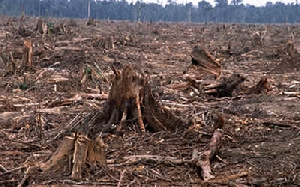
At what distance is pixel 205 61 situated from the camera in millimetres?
10578

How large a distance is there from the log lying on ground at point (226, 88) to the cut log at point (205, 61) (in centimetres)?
234

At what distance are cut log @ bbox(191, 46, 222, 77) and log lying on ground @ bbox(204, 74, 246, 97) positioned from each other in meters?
2.34

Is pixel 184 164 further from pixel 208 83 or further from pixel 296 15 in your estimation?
pixel 296 15

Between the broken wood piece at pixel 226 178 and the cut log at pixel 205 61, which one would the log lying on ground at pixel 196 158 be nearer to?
the broken wood piece at pixel 226 178

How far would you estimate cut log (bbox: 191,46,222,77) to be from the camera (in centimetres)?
1041

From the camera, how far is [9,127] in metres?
5.90

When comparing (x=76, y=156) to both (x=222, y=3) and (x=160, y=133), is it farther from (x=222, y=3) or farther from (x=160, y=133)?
(x=222, y=3)

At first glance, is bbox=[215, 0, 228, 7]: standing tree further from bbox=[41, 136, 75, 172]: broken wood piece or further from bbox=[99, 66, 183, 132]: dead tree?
bbox=[41, 136, 75, 172]: broken wood piece

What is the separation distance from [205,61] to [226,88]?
274 centimetres

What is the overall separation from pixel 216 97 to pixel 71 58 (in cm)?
558

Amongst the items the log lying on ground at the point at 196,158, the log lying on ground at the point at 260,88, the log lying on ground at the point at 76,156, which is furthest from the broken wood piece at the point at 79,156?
the log lying on ground at the point at 260,88

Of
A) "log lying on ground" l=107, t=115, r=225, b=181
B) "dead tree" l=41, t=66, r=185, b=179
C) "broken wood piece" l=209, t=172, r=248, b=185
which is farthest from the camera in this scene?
"dead tree" l=41, t=66, r=185, b=179

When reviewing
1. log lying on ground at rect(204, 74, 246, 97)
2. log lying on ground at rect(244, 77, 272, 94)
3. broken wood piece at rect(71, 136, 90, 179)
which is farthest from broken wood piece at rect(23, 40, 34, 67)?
broken wood piece at rect(71, 136, 90, 179)

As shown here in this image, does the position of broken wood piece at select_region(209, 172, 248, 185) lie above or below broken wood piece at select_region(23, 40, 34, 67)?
below
